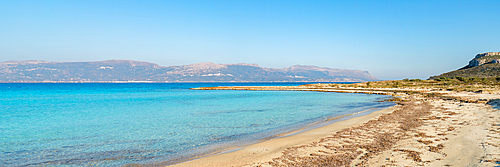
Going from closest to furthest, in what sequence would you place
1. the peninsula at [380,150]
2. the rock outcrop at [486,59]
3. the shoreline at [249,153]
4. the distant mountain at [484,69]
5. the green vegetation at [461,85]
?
1. the peninsula at [380,150]
2. the shoreline at [249,153]
3. the green vegetation at [461,85]
4. the distant mountain at [484,69]
5. the rock outcrop at [486,59]

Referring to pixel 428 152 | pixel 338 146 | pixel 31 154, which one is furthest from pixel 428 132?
pixel 31 154

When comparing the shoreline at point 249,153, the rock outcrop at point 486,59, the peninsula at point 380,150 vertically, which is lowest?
the shoreline at point 249,153

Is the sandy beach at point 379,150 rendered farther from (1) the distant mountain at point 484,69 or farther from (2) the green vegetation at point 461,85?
(1) the distant mountain at point 484,69

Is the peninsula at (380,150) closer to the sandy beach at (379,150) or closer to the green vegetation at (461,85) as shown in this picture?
the sandy beach at (379,150)

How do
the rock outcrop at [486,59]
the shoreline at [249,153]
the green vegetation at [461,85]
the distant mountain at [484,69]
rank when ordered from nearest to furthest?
the shoreline at [249,153] < the green vegetation at [461,85] < the distant mountain at [484,69] < the rock outcrop at [486,59]

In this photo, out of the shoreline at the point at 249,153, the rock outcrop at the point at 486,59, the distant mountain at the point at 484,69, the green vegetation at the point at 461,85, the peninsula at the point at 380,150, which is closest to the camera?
the peninsula at the point at 380,150

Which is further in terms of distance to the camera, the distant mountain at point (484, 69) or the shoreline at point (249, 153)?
the distant mountain at point (484, 69)

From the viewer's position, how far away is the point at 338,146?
342 inches

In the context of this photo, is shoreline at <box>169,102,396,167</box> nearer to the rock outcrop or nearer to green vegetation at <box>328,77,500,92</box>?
green vegetation at <box>328,77,500,92</box>

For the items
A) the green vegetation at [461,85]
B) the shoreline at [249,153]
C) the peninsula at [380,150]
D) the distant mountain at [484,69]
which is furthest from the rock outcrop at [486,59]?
the shoreline at [249,153]

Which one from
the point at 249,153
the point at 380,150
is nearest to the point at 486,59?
the point at 380,150

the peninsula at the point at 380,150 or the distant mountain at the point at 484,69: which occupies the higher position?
the distant mountain at the point at 484,69

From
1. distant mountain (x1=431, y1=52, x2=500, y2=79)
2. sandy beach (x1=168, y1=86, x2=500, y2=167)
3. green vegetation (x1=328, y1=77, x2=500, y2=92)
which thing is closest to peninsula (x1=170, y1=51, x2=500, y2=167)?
sandy beach (x1=168, y1=86, x2=500, y2=167)

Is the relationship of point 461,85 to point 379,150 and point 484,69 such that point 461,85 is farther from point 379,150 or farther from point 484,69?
point 379,150
